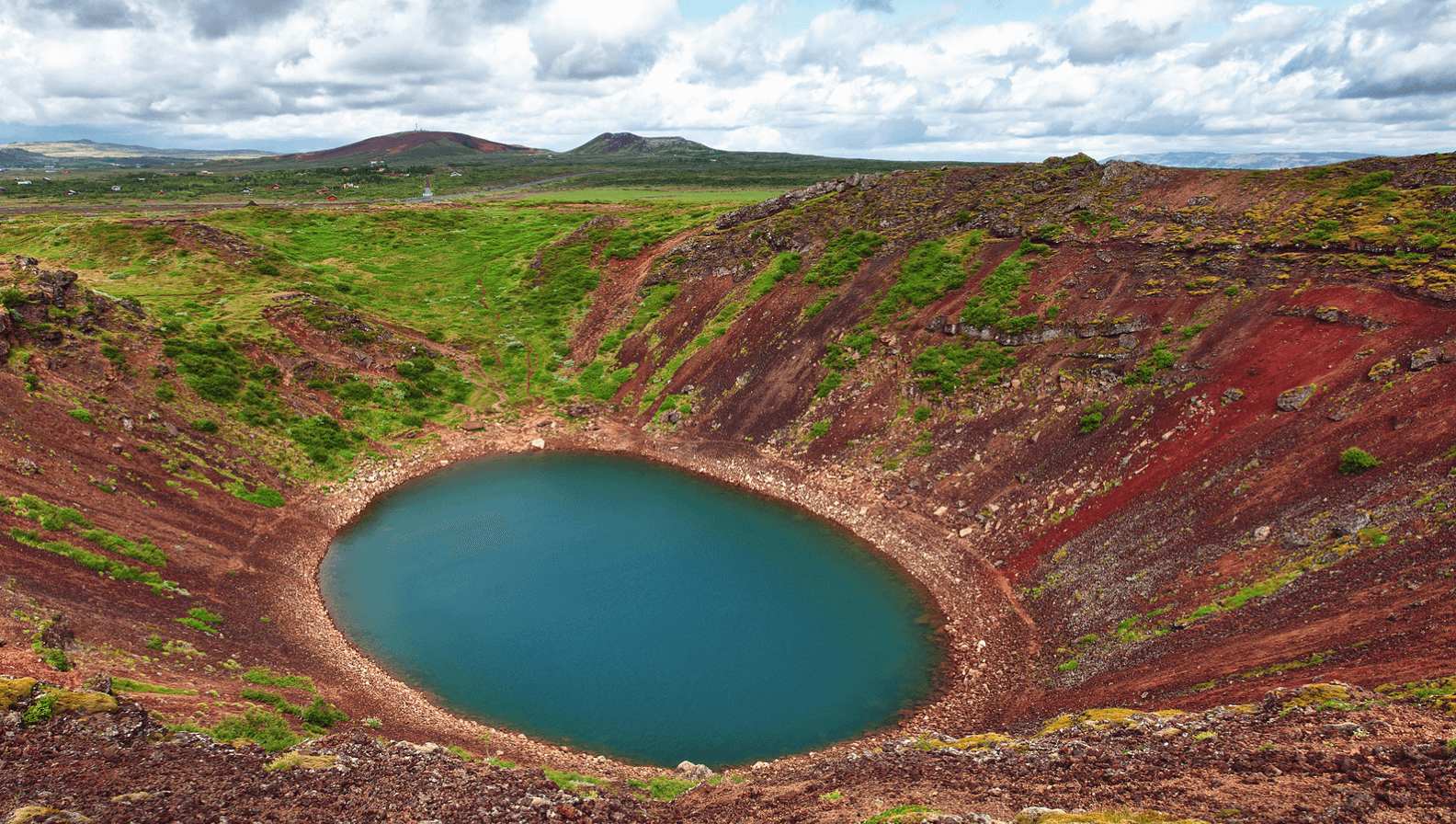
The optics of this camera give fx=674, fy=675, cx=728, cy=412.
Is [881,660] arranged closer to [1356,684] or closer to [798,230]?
[1356,684]

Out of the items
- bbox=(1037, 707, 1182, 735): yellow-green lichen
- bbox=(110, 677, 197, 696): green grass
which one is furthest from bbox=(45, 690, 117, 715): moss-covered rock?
bbox=(1037, 707, 1182, 735): yellow-green lichen

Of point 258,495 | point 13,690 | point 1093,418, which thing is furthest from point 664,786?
point 258,495

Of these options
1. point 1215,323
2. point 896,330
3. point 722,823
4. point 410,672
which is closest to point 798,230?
point 896,330

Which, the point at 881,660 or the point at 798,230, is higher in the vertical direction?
the point at 798,230

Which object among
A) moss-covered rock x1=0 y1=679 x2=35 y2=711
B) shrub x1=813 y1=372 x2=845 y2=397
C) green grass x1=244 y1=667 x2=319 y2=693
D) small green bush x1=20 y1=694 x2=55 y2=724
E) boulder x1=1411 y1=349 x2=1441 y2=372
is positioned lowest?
green grass x1=244 y1=667 x2=319 y2=693

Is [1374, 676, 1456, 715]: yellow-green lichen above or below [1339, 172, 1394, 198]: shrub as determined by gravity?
below

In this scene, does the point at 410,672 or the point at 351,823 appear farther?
the point at 410,672

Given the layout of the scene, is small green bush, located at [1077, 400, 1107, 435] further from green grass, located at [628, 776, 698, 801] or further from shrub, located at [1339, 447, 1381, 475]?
green grass, located at [628, 776, 698, 801]
